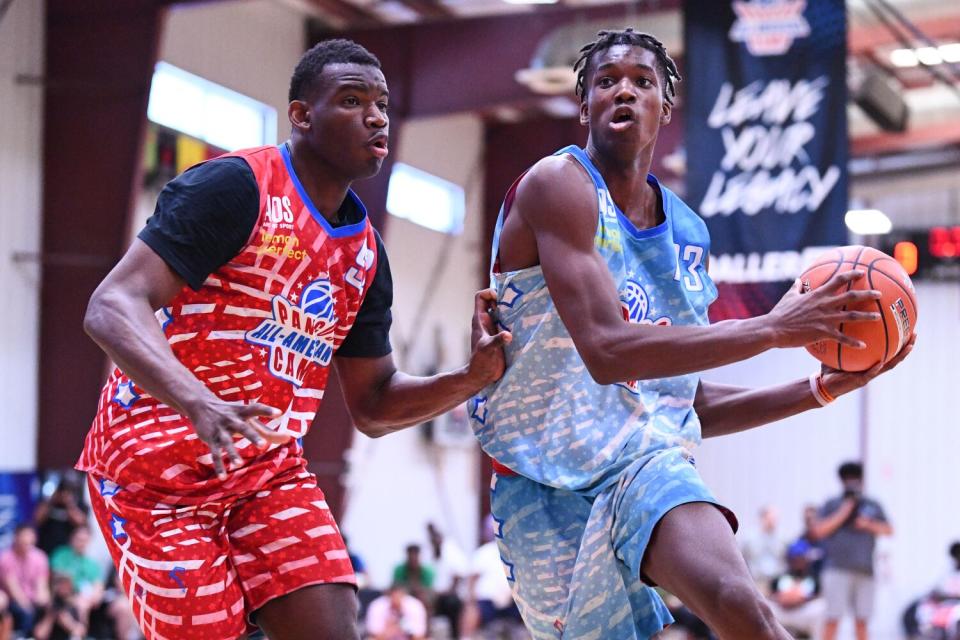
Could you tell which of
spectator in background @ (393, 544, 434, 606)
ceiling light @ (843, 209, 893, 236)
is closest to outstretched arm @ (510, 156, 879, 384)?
spectator in background @ (393, 544, 434, 606)

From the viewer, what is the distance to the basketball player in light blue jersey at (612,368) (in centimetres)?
356

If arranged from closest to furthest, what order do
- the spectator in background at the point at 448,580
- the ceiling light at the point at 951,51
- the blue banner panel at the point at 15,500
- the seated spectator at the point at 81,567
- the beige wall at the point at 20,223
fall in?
the seated spectator at the point at 81,567, the blue banner panel at the point at 15,500, the beige wall at the point at 20,223, the spectator in background at the point at 448,580, the ceiling light at the point at 951,51

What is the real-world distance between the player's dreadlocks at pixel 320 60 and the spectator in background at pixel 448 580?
456 inches

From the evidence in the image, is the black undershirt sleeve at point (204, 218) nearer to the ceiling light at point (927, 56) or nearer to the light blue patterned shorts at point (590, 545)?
the light blue patterned shorts at point (590, 545)

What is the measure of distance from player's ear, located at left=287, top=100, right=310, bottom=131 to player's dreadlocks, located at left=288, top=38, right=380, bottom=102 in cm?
2

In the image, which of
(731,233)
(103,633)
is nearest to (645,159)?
(731,233)

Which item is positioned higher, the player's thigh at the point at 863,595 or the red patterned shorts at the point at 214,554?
the red patterned shorts at the point at 214,554

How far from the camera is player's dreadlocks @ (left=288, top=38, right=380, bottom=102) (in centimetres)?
412

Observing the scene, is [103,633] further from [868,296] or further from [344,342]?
[868,296]

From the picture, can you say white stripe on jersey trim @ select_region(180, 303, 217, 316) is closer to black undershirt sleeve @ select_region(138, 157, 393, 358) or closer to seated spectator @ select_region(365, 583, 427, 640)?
black undershirt sleeve @ select_region(138, 157, 393, 358)

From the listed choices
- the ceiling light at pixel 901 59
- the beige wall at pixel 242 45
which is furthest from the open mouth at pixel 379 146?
the ceiling light at pixel 901 59

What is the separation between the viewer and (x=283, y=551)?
379cm

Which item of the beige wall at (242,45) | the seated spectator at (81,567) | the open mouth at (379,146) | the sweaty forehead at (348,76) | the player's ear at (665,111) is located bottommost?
the seated spectator at (81,567)

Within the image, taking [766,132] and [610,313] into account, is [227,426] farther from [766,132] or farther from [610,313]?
[766,132]
